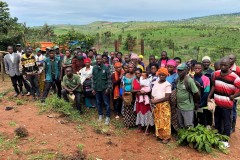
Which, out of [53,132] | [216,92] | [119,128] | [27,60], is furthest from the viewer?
[27,60]

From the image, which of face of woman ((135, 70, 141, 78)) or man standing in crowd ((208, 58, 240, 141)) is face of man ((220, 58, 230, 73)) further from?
face of woman ((135, 70, 141, 78))

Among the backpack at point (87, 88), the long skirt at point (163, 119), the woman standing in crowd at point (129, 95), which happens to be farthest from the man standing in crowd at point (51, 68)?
the long skirt at point (163, 119)

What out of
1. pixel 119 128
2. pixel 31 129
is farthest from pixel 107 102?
pixel 31 129

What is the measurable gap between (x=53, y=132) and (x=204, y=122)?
3.47 metres

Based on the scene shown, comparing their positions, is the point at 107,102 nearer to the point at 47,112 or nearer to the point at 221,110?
the point at 47,112

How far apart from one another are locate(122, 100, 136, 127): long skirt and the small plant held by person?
1.33m

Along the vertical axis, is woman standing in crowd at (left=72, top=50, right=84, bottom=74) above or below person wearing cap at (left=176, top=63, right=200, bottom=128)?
above

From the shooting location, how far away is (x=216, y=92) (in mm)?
5418

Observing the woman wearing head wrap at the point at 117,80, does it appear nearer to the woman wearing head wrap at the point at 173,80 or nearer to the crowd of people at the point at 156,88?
the crowd of people at the point at 156,88

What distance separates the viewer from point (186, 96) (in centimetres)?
548

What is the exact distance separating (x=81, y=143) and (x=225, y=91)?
315cm

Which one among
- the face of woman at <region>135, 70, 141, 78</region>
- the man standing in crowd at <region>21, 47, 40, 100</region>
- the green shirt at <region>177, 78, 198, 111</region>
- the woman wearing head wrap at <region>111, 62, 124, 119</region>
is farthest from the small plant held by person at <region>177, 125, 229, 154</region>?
the man standing in crowd at <region>21, 47, 40, 100</region>

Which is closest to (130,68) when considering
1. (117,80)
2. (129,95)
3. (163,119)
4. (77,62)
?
(129,95)

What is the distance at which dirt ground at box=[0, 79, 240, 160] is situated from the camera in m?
5.08
